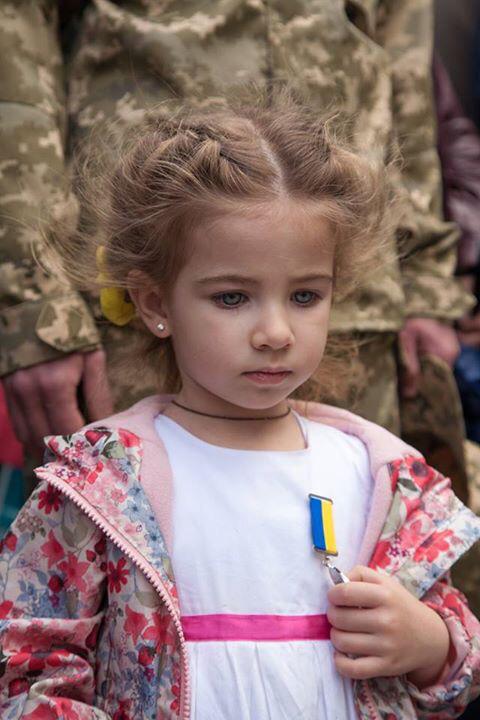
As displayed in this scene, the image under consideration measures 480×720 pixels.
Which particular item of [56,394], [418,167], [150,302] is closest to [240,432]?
[150,302]

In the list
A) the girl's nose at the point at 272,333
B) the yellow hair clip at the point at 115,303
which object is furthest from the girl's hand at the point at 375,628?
the yellow hair clip at the point at 115,303

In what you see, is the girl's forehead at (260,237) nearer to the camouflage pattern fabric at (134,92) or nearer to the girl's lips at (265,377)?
the girl's lips at (265,377)

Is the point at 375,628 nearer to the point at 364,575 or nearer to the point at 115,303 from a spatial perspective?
the point at 364,575

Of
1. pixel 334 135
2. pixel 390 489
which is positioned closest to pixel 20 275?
pixel 334 135

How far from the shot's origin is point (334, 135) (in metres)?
1.58

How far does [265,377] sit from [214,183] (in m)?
0.30

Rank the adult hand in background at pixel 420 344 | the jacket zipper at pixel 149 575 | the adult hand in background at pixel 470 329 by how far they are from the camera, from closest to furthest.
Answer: the jacket zipper at pixel 149 575 → the adult hand in background at pixel 420 344 → the adult hand in background at pixel 470 329

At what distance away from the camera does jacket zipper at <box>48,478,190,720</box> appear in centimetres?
131

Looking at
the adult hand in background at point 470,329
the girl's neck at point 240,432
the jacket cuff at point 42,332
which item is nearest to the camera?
the girl's neck at point 240,432

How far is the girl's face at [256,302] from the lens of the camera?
138 centimetres

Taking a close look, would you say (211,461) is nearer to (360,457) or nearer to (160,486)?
(160,486)

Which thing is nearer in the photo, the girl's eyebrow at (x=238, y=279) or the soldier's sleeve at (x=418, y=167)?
the girl's eyebrow at (x=238, y=279)

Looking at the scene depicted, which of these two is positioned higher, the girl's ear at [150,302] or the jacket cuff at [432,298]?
the girl's ear at [150,302]

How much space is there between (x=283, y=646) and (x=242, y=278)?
0.53 metres
